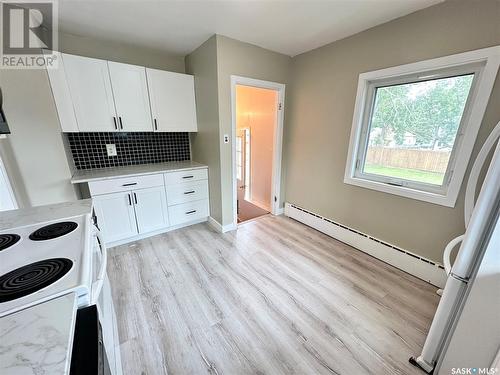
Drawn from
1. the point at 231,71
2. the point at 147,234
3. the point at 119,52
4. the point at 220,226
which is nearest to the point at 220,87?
the point at 231,71

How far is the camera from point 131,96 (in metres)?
2.36

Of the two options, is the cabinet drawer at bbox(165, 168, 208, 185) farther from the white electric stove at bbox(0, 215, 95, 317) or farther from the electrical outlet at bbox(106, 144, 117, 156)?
the white electric stove at bbox(0, 215, 95, 317)

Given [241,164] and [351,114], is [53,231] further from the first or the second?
[241,164]

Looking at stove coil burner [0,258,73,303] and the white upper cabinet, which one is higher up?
the white upper cabinet

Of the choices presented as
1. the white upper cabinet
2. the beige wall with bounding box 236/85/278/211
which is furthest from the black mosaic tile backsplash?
the beige wall with bounding box 236/85/278/211

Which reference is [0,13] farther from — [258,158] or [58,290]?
[258,158]

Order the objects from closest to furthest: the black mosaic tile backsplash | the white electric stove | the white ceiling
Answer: the white electric stove < the white ceiling < the black mosaic tile backsplash

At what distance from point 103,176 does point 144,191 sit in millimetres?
439

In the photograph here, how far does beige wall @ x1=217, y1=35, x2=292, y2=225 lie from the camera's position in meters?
2.26

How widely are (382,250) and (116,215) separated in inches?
119

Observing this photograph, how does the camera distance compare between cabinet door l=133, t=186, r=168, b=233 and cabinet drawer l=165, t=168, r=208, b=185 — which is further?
cabinet drawer l=165, t=168, r=208, b=185

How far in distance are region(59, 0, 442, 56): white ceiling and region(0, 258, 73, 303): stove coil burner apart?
6.53 ft

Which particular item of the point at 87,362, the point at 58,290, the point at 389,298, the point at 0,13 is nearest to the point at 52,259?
the point at 58,290

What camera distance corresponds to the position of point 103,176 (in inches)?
85.5
